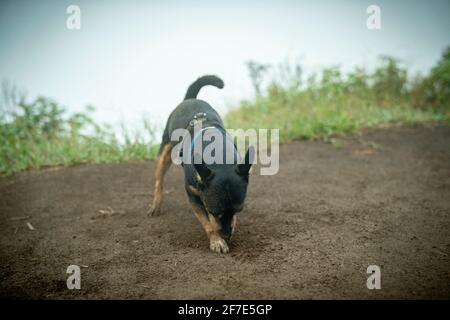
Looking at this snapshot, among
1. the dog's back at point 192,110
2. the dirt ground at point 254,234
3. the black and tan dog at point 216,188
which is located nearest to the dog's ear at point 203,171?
the black and tan dog at point 216,188

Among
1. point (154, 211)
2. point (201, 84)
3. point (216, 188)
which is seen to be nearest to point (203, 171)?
point (216, 188)

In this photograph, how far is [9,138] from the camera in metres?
7.89

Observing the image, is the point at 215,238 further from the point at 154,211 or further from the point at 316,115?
the point at 316,115

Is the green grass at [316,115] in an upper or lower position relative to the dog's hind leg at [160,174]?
upper

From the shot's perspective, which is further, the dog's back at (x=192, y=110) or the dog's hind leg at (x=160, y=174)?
the dog's hind leg at (x=160, y=174)

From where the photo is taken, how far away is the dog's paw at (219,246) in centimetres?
357

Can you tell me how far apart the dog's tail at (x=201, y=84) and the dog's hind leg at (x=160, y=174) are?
2.76 feet

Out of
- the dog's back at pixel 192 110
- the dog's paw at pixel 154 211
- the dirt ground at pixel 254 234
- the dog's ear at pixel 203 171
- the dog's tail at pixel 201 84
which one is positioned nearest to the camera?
the dirt ground at pixel 254 234

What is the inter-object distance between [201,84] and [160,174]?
1399 millimetres

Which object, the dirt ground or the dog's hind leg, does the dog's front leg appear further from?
the dog's hind leg

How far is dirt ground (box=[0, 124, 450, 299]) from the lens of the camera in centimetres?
299

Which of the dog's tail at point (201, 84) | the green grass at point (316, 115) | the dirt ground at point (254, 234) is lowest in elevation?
the dirt ground at point (254, 234)

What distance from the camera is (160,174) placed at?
4.97 meters

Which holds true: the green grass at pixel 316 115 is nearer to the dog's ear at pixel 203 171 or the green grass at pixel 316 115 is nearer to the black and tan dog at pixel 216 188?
the black and tan dog at pixel 216 188
